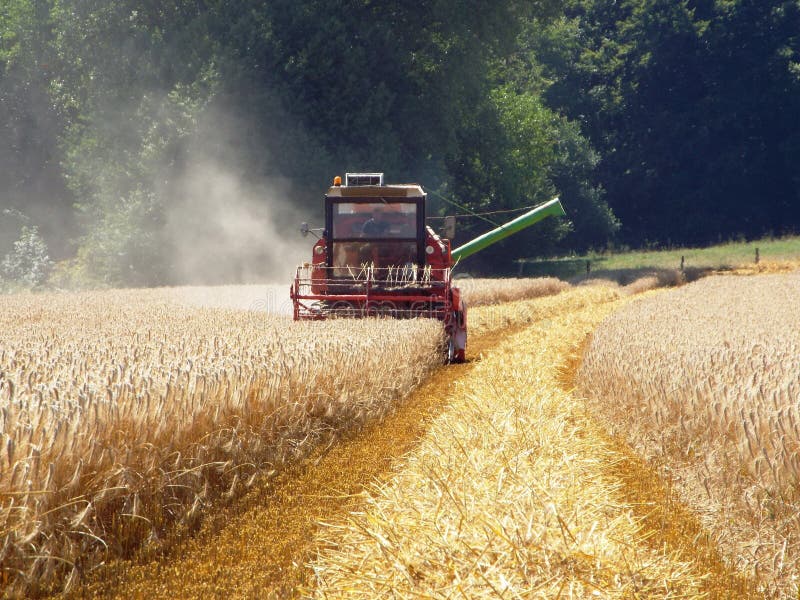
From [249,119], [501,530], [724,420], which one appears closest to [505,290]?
[249,119]

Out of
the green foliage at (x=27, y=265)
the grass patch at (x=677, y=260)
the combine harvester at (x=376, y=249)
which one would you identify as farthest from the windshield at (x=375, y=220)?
the grass patch at (x=677, y=260)

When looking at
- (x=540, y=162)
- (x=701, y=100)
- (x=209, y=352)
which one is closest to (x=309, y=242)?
(x=540, y=162)

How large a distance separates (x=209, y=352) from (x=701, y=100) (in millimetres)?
57051

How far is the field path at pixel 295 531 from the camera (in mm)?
4586

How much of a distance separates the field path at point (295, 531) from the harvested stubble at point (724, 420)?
0.19 meters

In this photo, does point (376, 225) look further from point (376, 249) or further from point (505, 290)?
point (505, 290)

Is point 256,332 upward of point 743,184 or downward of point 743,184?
downward

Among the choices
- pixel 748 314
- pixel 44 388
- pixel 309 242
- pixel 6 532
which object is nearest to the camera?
pixel 6 532

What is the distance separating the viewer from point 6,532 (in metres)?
4.07

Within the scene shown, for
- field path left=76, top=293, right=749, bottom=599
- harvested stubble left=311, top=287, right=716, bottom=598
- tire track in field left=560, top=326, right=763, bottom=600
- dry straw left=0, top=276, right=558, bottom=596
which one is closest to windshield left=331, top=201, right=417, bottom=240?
dry straw left=0, top=276, right=558, bottom=596

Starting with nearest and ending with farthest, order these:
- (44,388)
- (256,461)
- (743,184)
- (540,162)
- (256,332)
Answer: (44,388) < (256,461) < (256,332) < (540,162) < (743,184)

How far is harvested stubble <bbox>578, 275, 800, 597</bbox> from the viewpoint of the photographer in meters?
5.05

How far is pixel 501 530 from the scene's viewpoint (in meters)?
4.72

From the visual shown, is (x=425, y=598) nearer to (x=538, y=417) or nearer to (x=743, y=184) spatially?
(x=538, y=417)
